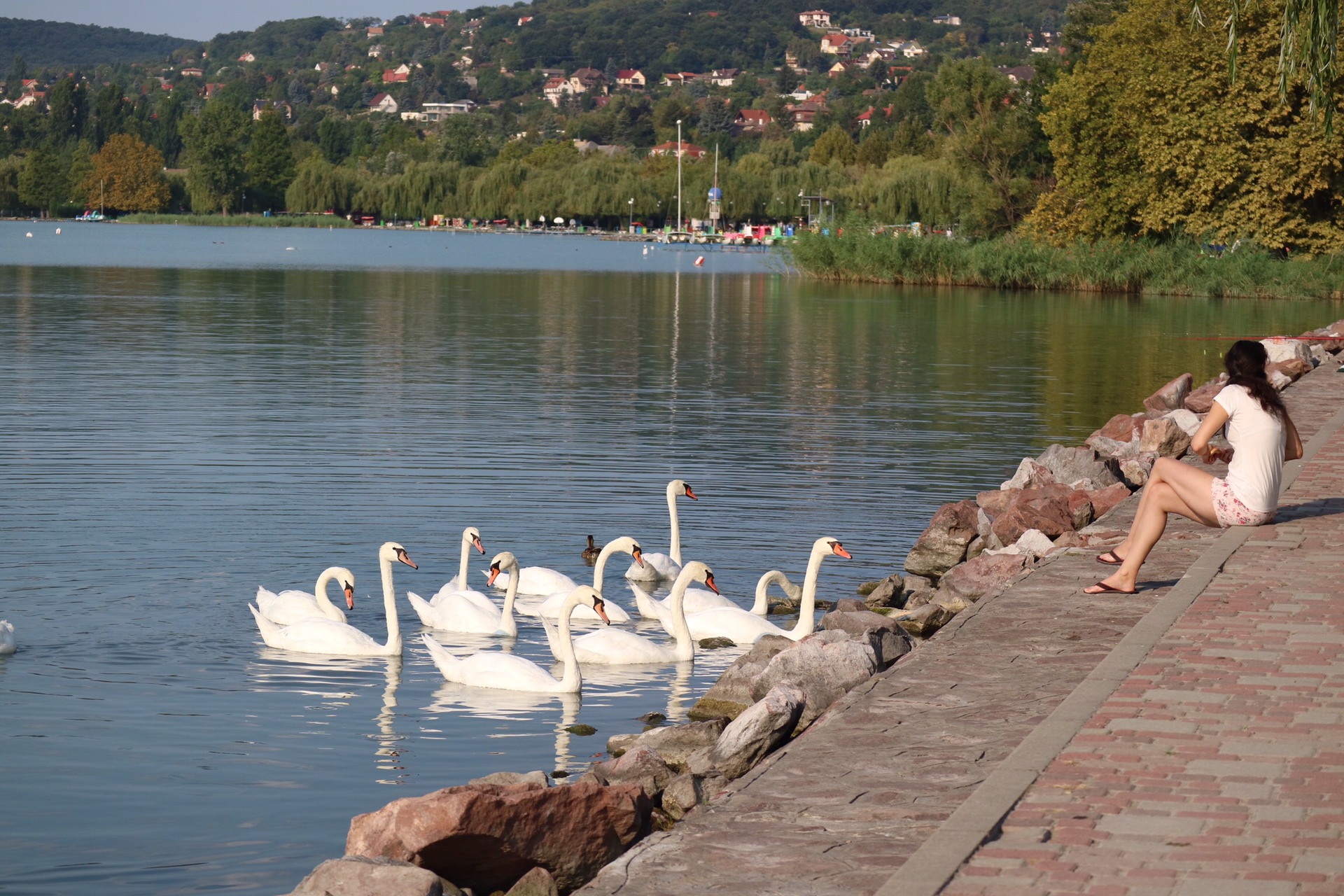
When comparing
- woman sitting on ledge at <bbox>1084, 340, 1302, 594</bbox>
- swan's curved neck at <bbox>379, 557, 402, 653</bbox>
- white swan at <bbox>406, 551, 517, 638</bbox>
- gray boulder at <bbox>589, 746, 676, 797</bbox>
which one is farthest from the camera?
white swan at <bbox>406, 551, 517, 638</bbox>

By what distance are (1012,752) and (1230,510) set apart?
5.06m

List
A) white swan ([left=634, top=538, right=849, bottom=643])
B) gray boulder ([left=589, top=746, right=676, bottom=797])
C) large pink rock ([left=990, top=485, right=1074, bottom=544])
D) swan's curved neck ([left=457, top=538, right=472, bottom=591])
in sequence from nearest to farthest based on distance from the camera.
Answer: gray boulder ([left=589, top=746, right=676, bottom=797]) < white swan ([left=634, top=538, right=849, bottom=643]) < swan's curved neck ([left=457, top=538, right=472, bottom=591]) < large pink rock ([left=990, top=485, right=1074, bottom=544])

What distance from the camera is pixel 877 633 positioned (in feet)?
32.5

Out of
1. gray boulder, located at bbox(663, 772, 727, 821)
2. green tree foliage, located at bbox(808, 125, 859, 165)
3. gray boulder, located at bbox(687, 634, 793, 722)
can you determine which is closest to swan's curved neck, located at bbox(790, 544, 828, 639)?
gray boulder, located at bbox(687, 634, 793, 722)

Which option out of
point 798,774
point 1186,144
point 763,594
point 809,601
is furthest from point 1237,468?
point 1186,144

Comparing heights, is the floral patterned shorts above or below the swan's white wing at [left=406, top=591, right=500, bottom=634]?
above

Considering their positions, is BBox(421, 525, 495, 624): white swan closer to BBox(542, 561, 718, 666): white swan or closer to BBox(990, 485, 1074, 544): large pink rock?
BBox(542, 561, 718, 666): white swan

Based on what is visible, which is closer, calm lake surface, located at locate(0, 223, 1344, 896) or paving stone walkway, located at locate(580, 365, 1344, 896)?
paving stone walkway, located at locate(580, 365, 1344, 896)

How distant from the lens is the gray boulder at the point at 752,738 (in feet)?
27.2

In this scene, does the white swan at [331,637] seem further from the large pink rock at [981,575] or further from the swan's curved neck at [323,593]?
the large pink rock at [981,575]

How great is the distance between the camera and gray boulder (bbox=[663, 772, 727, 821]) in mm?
7867

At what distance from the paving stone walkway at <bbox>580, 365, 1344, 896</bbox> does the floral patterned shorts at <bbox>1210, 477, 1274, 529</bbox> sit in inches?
42.1

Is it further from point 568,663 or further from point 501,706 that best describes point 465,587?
point 501,706

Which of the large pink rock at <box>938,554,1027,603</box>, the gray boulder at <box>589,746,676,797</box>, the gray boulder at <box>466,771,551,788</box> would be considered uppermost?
the large pink rock at <box>938,554,1027,603</box>
